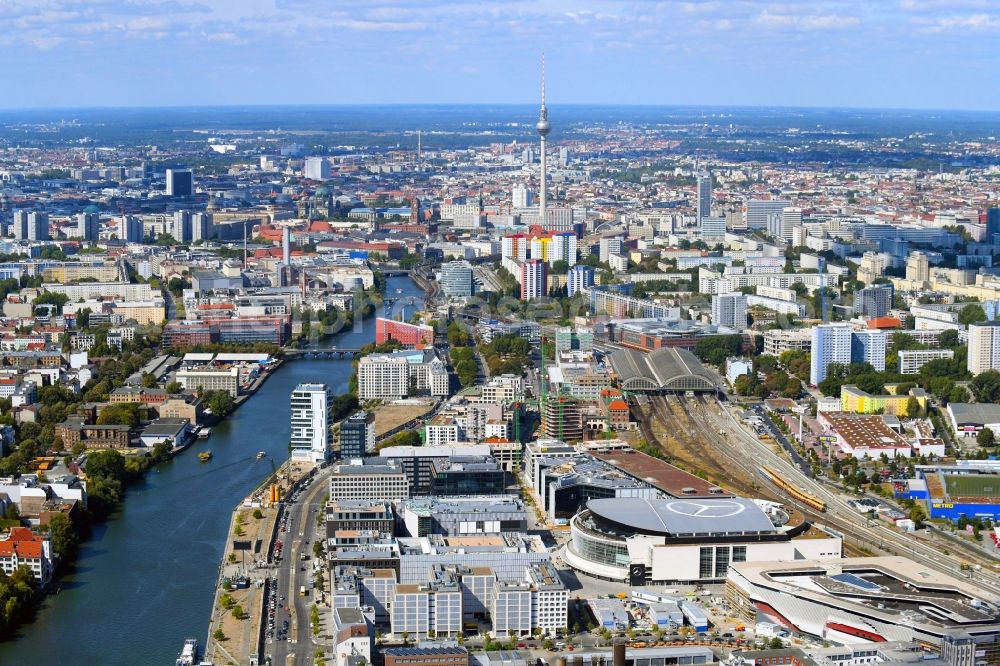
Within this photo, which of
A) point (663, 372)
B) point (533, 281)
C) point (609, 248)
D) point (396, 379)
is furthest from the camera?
point (609, 248)

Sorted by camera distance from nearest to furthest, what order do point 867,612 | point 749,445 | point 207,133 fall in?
point 867,612
point 749,445
point 207,133

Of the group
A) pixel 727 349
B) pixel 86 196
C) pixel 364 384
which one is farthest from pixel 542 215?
pixel 364 384

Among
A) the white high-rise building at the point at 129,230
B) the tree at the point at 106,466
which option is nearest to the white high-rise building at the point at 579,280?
the white high-rise building at the point at 129,230

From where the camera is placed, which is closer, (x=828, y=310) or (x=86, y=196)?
(x=828, y=310)

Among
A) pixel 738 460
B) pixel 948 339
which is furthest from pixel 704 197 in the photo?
pixel 738 460

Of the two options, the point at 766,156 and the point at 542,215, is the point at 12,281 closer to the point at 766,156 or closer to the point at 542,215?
the point at 542,215

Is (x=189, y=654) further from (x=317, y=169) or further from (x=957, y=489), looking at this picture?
(x=317, y=169)

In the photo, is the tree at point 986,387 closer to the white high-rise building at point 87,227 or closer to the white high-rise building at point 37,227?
the white high-rise building at point 87,227
